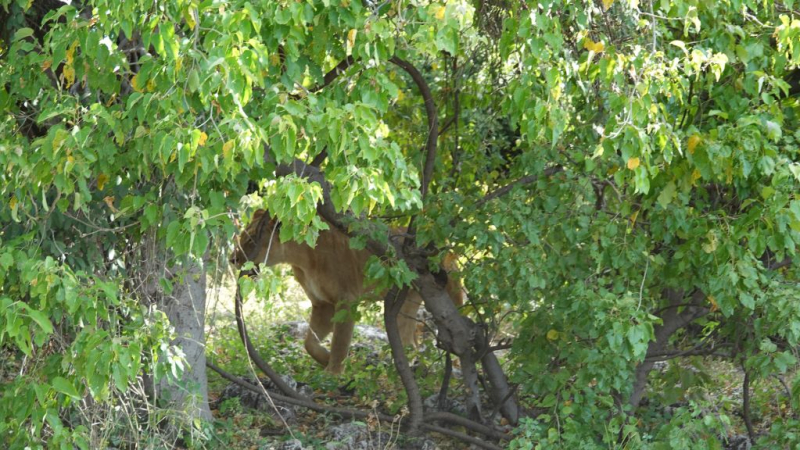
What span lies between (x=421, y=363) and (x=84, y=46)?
4515mm

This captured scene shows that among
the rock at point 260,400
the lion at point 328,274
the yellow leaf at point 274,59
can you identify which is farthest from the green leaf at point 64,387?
the lion at point 328,274

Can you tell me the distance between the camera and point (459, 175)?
697cm

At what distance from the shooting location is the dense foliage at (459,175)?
13.5 feet

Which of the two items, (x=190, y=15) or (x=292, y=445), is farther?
(x=292, y=445)

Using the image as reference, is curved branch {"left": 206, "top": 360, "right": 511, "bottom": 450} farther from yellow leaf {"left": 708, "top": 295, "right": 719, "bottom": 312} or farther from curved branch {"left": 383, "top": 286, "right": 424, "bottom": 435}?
yellow leaf {"left": 708, "top": 295, "right": 719, "bottom": 312}

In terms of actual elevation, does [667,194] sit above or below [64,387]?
above

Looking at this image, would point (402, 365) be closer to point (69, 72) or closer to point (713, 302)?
point (713, 302)

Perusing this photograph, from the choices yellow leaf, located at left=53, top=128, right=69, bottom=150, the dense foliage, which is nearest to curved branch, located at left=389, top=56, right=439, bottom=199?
the dense foliage

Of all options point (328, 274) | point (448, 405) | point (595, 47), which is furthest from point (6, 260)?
point (328, 274)

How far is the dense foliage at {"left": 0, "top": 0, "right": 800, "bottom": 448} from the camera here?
4.12 meters

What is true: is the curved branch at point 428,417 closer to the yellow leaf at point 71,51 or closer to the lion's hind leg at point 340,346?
the lion's hind leg at point 340,346

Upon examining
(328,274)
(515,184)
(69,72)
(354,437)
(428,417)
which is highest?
(328,274)

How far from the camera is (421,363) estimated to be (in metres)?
8.11

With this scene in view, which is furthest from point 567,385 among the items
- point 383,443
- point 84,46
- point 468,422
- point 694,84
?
point 84,46
